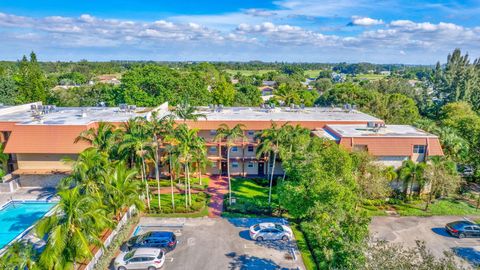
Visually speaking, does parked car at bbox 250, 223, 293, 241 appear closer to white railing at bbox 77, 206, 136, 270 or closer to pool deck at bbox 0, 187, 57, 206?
white railing at bbox 77, 206, 136, 270

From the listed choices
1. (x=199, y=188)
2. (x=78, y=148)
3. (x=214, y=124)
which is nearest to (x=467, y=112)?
(x=214, y=124)

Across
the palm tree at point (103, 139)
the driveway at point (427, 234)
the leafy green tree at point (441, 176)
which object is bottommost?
the driveway at point (427, 234)

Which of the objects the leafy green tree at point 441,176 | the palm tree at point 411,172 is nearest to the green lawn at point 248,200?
the palm tree at point 411,172

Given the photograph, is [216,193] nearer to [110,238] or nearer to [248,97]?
[110,238]

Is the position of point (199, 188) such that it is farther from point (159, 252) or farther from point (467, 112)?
point (467, 112)

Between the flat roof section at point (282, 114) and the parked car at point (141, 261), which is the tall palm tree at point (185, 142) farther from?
the flat roof section at point (282, 114)

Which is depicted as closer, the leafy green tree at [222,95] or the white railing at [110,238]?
the white railing at [110,238]
